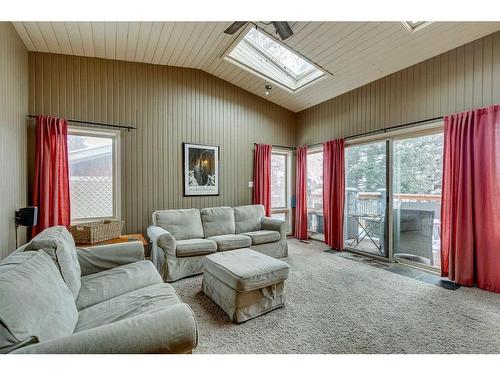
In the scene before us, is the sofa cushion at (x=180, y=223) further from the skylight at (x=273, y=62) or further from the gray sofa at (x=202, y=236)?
the skylight at (x=273, y=62)

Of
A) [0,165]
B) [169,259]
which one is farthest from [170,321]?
[0,165]

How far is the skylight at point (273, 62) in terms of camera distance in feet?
11.9

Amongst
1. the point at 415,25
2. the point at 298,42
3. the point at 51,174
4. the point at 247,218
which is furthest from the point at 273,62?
the point at 51,174

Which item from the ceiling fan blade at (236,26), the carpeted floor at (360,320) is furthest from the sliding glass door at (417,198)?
the ceiling fan blade at (236,26)

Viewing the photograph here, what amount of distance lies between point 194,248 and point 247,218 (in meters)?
1.29

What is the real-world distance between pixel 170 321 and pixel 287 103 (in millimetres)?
4774

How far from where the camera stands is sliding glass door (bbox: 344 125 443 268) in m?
3.21

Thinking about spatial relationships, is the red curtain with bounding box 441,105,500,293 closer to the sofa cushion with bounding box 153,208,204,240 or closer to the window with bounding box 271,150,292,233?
Answer: the window with bounding box 271,150,292,233

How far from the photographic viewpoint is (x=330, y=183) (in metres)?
4.44

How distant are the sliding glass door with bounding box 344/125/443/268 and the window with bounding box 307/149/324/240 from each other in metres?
0.70

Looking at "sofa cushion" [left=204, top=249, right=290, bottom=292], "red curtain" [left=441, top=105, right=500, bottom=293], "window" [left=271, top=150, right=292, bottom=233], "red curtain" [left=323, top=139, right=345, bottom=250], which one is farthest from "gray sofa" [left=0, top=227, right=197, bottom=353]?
"window" [left=271, top=150, right=292, bottom=233]

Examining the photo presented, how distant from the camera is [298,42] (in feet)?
10.2

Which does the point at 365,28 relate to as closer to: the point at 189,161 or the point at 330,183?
the point at 330,183

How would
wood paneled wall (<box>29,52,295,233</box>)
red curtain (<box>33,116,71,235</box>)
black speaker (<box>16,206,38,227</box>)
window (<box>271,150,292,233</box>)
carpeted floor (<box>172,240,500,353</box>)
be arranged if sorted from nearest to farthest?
carpeted floor (<box>172,240,500,353</box>) < black speaker (<box>16,206,38,227</box>) < red curtain (<box>33,116,71,235</box>) < wood paneled wall (<box>29,52,295,233</box>) < window (<box>271,150,292,233</box>)
